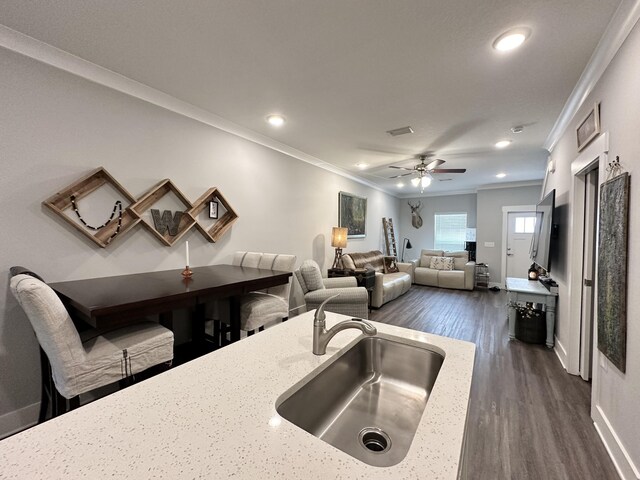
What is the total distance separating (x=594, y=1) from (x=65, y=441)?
2860 mm

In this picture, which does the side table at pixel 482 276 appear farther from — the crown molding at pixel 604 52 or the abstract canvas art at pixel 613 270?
the abstract canvas art at pixel 613 270

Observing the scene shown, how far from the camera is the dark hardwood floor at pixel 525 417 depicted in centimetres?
158

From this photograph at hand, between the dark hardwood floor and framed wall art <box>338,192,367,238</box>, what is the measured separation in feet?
7.86

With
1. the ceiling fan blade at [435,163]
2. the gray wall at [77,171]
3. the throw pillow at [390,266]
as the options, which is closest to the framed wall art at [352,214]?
the throw pillow at [390,266]

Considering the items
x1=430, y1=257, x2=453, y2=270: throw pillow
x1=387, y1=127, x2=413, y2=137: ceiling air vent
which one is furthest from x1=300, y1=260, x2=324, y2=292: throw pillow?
x1=430, y1=257, x2=453, y2=270: throw pillow

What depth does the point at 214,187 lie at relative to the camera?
2.97 m

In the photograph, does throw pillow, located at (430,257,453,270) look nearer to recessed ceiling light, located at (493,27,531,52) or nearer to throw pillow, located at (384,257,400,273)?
throw pillow, located at (384,257,400,273)

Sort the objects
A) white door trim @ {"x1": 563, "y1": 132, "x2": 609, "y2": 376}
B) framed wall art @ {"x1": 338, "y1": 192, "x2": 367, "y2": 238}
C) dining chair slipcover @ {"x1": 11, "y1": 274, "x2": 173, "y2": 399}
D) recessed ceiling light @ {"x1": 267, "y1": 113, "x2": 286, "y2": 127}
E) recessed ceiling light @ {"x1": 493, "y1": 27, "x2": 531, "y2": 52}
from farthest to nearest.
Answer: framed wall art @ {"x1": 338, "y1": 192, "x2": 367, "y2": 238}, recessed ceiling light @ {"x1": 267, "y1": 113, "x2": 286, "y2": 127}, white door trim @ {"x1": 563, "y1": 132, "x2": 609, "y2": 376}, recessed ceiling light @ {"x1": 493, "y1": 27, "x2": 531, "y2": 52}, dining chair slipcover @ {"x1": 11, "y1": 274, "x2": 173, "y2": 399}

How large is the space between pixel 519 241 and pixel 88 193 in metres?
7.77

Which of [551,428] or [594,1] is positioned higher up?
[594,1]

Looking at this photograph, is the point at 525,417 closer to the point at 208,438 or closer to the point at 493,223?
the point at 208,438

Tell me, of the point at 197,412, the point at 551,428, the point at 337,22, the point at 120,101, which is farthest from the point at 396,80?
the point at 551,428

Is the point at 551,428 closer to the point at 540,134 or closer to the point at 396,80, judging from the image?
the point at 396,80

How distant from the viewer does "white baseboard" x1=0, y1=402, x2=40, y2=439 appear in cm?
178
